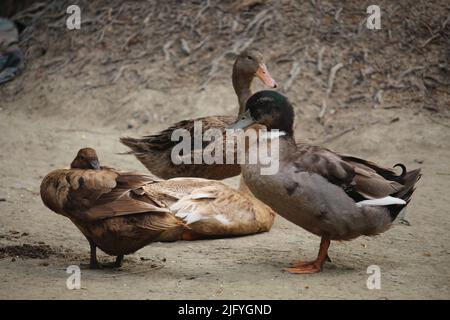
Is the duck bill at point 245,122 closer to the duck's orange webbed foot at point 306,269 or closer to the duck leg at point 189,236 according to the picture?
the duck's orange webbed foot at point 306,269

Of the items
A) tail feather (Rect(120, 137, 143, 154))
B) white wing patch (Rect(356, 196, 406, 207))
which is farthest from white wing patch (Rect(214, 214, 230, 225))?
tail feather (Rect(120, 137, 143, 154))

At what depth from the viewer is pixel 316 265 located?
5445 mm

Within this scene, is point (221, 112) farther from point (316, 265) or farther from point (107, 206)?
point (107, 206)

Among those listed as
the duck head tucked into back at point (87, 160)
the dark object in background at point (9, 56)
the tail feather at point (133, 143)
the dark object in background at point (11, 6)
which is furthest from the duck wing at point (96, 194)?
the dark object in background at point (11, 6)

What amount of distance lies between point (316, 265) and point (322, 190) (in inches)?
23.1

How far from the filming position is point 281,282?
511cm

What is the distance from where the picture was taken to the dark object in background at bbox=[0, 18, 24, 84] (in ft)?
41.7

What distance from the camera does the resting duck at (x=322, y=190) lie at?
17.2 ft

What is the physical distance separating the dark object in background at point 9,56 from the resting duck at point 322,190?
26.7 ft

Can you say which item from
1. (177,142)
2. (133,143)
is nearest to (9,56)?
(133,143)

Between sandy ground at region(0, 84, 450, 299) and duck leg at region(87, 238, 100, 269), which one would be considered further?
duck leg at region(87, 238, 100, 269)

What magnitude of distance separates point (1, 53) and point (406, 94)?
684cm

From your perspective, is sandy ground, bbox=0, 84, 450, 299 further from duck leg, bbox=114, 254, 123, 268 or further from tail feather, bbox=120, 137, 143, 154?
tail feather, bbox=120, 137, 143, 154

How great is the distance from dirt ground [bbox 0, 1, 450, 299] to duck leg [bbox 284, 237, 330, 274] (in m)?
0.09
